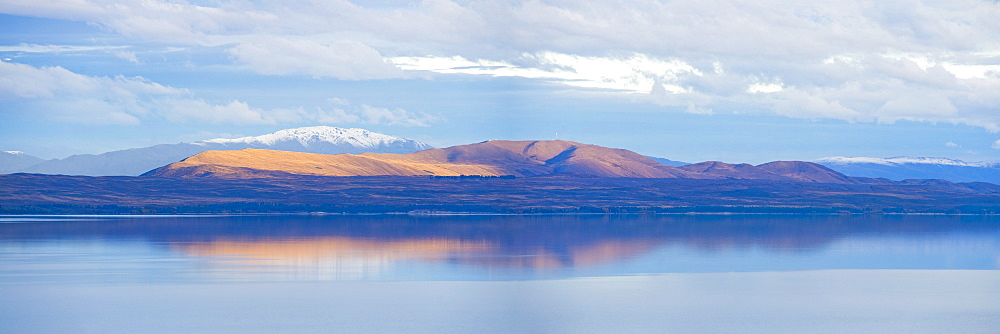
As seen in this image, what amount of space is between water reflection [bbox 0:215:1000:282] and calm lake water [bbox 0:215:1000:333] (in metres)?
0.13

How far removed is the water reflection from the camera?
40.6 meters

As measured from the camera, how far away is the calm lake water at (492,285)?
92.9 ft

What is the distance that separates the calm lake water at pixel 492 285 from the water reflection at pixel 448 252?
0.13m

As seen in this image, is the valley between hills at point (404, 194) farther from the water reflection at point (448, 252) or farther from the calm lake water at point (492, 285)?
the calm lake water at point (492, 285)

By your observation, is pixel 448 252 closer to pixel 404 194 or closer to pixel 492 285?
pixel 492 285

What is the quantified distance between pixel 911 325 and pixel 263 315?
1508cm

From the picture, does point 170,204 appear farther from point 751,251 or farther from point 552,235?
point 751,251

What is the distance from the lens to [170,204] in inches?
4875

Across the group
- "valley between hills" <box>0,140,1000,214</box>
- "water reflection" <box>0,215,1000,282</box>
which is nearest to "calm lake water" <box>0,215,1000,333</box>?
"water reflection" <box>0,215,1000,282</box>

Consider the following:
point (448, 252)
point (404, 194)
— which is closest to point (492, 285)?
point (448, 252)

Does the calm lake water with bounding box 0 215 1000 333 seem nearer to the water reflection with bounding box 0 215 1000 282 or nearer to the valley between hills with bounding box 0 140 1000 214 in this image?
the water reflection with bounding box 0 215 1000 282

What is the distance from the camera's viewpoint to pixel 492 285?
36.3 metres

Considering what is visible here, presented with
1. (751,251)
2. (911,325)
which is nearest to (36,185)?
(751,251)

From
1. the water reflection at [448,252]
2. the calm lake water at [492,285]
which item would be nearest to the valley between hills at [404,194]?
the water reflection at [448,252]
